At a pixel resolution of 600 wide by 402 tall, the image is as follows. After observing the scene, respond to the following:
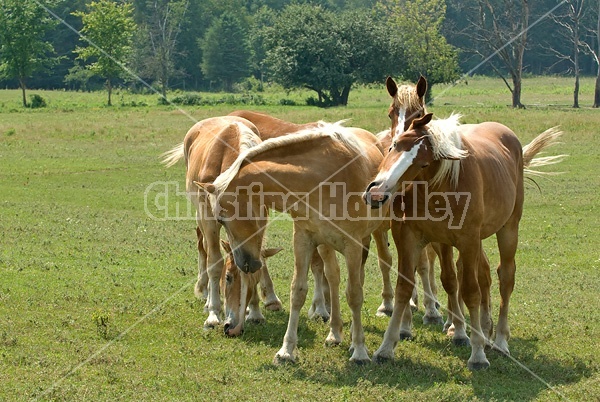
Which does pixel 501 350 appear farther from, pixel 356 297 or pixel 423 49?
pixel 423 49

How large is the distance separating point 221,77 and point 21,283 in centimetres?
7271

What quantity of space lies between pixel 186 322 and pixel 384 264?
2420 millimetres

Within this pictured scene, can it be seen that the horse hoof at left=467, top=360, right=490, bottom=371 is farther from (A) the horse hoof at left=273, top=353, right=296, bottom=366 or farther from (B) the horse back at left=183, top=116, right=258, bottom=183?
(B) the horse back at left=183, top=116, right=258, bottom=183

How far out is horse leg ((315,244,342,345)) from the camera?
7.95 metres

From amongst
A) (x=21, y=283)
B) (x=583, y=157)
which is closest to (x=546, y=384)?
(x=21, y=283)

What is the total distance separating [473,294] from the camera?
7.45 m

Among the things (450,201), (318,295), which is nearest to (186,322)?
(318,295)

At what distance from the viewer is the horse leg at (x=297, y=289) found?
7508 mm

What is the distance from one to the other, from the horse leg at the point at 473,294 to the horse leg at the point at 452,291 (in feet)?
2.18

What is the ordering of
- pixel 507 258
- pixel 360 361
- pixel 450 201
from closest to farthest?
pixel 450 201
pixel 360 361
pixel 507 258

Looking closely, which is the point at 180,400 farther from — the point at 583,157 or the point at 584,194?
the point at 583,157

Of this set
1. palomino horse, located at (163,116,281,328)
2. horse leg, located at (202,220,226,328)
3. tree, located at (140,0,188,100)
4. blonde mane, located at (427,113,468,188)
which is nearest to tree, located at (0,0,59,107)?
tree, located at (140,0,188,100)

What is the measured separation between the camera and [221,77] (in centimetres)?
8125

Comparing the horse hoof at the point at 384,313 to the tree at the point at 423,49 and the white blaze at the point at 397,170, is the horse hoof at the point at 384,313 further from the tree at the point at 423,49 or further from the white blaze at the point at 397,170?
the tree at the point at 423,49
